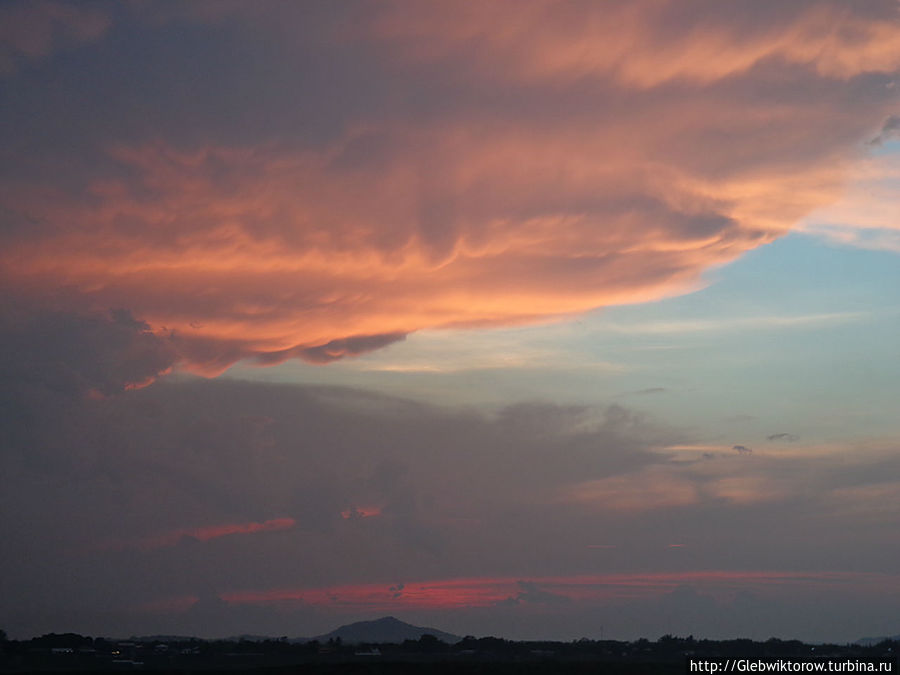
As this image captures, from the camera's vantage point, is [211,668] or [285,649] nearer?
[211,668]

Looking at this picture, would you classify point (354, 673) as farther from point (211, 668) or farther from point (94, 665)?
point (94, 665)

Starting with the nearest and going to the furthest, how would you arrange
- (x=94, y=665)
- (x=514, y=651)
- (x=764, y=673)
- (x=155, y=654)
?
(x=764, y=673), (x=94, y=665), (x=155, y=654), (x=514, y=651)

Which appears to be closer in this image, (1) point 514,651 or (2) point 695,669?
(2) point 695,669

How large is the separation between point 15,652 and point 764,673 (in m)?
103

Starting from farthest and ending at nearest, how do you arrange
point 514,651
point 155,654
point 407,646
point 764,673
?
point 407,646 < point 514,651 < point 155,654 < point 764,673

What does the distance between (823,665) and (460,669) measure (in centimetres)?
4094

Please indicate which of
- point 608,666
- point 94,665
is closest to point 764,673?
point 608,666

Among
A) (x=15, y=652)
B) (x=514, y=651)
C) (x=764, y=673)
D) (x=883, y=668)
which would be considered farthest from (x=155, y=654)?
(x=883, y=668)

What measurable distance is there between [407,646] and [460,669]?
2424 inches

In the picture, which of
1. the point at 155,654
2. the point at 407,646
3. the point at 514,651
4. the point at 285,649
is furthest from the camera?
the point at 407,646

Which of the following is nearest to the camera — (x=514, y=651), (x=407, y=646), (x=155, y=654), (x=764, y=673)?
(x=764, y=673)

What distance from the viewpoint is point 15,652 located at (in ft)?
424

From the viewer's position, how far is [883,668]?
101 m

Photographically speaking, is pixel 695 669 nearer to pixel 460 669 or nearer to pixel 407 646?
pixel 460 669
